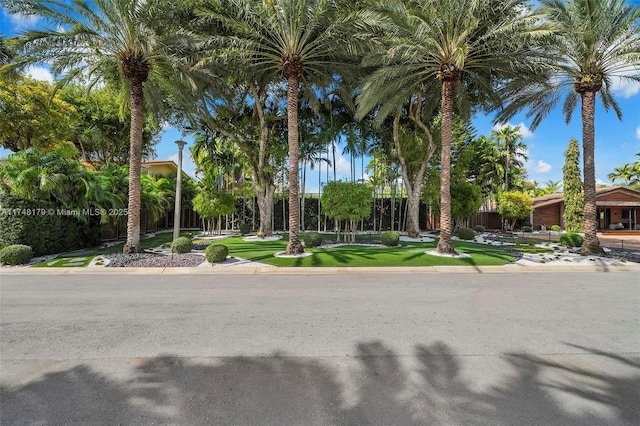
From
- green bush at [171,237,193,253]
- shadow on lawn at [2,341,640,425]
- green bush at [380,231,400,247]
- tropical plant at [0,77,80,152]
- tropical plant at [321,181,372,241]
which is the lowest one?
shadow on lawn at [2,341,640,425]

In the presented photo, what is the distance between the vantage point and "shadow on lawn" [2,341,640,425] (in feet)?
8.76

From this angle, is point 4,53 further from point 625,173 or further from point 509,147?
point 625,173

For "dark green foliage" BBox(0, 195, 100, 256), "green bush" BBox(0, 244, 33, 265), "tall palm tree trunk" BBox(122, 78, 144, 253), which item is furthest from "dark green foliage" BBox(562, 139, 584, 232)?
"green bush" BBox(0, 244, 33, 265)

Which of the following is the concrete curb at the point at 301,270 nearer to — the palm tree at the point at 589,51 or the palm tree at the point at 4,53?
the palm tree at the point at 589,51

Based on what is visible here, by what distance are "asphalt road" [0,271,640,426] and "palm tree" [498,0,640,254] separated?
9.43 meters

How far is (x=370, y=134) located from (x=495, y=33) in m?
9.58

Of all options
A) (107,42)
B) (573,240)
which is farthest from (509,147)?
(107,42)

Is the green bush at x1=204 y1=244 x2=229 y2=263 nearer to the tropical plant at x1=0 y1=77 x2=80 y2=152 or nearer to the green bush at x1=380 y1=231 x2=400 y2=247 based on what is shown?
the green bush at x1=380 y1=231 x2=400 y2=247

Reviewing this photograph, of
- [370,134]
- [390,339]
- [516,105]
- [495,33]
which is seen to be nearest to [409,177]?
[370,134]

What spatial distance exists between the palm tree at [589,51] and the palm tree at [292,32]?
7.37 m

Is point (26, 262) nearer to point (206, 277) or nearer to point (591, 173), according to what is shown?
point (206, 277)

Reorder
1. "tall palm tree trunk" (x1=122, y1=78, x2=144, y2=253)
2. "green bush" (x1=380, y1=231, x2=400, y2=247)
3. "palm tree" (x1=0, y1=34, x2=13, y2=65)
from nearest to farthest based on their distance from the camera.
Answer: "tall palm tree trunk" (x1=122, y1=78, x2=144, y2=253), "palm tree" (x1=0, y1=34, x2=13, y2=65), "green bush" (x1=380, y1=231, x2=400, y2=247)

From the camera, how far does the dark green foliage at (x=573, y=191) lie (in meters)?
27.8

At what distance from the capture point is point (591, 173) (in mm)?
13953
